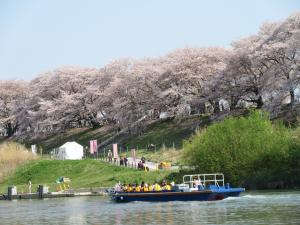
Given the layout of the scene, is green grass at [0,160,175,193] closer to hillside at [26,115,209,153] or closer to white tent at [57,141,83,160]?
white tent at [57,141,83,160]

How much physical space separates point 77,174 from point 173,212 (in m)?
42.0

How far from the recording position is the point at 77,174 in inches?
3622

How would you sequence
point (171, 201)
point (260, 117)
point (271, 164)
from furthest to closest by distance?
point (260, 117) → point (271, 164) → point (171, 201)

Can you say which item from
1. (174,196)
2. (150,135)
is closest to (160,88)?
(150,135)

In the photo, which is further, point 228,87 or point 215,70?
point 215,70

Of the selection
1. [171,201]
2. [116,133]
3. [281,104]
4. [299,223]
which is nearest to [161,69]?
[116,133]

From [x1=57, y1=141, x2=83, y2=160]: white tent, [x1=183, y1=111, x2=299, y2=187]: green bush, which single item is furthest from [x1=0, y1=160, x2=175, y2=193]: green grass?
[x1=183, y1=111, x2=299, y2=187]: green bush

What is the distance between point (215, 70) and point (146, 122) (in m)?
15.6

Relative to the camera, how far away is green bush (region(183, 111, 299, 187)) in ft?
222

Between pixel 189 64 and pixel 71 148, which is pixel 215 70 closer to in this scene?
pixel 189 64

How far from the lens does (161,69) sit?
115 m

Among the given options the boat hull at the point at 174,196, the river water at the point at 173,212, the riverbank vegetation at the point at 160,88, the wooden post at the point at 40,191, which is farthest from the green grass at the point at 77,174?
the riverbank vegetation at the point at 160,88

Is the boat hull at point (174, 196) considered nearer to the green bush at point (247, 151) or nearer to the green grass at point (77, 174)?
the green bush at point (247, 151)

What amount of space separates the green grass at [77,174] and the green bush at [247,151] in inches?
304
